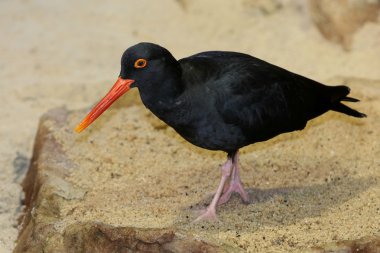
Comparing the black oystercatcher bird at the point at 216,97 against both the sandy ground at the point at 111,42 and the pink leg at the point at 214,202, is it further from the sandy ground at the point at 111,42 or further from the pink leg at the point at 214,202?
the sandy ground at the point at 111,42

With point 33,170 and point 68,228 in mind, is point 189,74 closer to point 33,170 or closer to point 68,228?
point 68,228

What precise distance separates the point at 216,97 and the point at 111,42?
4911 mm

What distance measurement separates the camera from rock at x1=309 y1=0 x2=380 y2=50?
8.54m

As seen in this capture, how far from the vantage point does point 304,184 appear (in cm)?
590

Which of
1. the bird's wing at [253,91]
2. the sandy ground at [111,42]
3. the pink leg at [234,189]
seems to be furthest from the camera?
the sandy ground at [111,42]

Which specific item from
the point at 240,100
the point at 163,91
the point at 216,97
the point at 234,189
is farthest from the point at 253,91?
the point at 234,189

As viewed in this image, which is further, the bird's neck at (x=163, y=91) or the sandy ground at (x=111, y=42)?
the sandy ground at (x=111, y=42)

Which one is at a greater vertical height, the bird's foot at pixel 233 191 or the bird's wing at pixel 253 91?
the bird's wing at pixel 253 91

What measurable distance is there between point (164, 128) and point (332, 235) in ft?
8.24

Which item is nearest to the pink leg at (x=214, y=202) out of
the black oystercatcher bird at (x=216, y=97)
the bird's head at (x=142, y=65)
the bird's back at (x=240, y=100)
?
the black oystercatcher bird at (x=216, y=97)

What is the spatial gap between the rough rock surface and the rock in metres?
1.52

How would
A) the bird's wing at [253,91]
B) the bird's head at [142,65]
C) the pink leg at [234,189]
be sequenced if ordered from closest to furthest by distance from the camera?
the bird's head at [142,65], the bird's wing at [253,91], the pink leg at [234,189]

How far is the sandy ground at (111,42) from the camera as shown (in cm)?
847

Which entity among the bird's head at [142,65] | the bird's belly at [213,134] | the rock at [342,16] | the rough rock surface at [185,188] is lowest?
the rough rock surface at [185,188]
